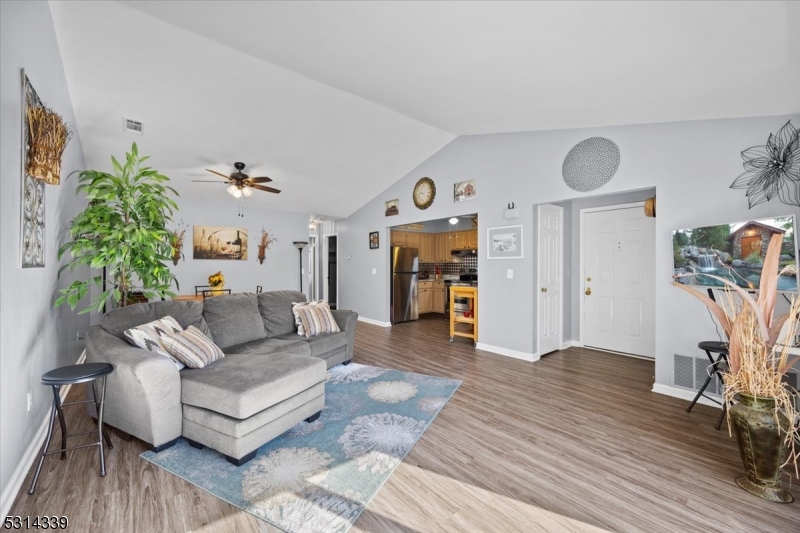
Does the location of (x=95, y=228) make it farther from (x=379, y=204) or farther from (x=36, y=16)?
(x=379, y=204)

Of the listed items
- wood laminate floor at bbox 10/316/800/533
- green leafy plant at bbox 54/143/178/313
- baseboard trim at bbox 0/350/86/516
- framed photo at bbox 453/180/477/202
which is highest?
framed photo at bbox 453/180/477/202

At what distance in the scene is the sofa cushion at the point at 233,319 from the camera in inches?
128

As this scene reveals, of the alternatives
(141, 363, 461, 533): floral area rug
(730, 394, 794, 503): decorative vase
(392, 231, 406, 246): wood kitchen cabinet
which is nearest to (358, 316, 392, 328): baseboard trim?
(392, 231, 406, 246): wood kitchen cabinet

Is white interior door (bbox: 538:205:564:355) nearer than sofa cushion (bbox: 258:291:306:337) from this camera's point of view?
No

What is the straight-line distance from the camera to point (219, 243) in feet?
21.2

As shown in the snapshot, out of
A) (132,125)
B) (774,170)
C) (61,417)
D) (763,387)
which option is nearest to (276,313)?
(61,417)

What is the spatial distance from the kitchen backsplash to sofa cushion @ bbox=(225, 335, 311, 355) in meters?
5.39

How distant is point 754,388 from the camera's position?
187 cm

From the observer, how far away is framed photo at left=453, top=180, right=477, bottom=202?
5.09 metres

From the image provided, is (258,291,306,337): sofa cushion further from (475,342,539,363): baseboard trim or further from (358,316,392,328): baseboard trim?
(358,316,392,328): baseboard trim

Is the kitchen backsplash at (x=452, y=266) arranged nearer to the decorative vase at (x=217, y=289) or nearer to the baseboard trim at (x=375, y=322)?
the baseboard trim at (x=375, y=322)

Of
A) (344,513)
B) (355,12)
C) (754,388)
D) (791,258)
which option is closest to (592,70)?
(355,12)

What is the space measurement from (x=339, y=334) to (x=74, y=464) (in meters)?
2.29

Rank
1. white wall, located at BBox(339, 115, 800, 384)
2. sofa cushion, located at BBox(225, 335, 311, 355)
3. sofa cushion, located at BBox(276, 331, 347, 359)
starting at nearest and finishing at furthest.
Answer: white wall, located at BBox(339, 115, 800, 384), sofa cushion, located at BBox(225, 335, 311, 355), sofa cushion, located at BBox(276, 331, 347, 359)
